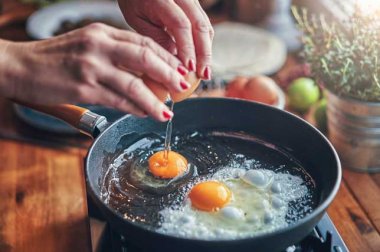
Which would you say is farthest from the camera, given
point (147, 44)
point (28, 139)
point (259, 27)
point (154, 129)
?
point (259, 27)

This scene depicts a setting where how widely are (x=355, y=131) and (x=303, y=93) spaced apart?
0.91 feet

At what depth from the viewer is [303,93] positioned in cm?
165

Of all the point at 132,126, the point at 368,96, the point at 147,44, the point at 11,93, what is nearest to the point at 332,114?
the point at 368,96

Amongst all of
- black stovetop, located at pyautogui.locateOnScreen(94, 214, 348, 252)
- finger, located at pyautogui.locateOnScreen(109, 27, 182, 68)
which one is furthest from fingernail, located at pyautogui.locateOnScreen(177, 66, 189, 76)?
black stovetop, located at pyautogui.locateOnScreen(94, 214, 348, 252)

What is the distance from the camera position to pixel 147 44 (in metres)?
0.88

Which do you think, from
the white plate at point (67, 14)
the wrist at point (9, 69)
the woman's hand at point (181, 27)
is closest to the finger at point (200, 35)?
the woman's hand at point (181, 27)

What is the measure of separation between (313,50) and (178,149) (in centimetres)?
54

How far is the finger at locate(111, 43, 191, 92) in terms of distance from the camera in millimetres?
849

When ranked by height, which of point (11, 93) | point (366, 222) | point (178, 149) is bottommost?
point (366, 222)

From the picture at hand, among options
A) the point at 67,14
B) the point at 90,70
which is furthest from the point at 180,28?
the point at 67,14

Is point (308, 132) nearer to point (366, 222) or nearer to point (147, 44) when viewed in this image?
point (366, 222)

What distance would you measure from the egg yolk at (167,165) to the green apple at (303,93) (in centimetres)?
60

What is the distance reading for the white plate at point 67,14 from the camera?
1.93 m

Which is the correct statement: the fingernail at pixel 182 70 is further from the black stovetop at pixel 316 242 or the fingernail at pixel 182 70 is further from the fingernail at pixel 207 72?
the black stovetop at pixel 316 242
